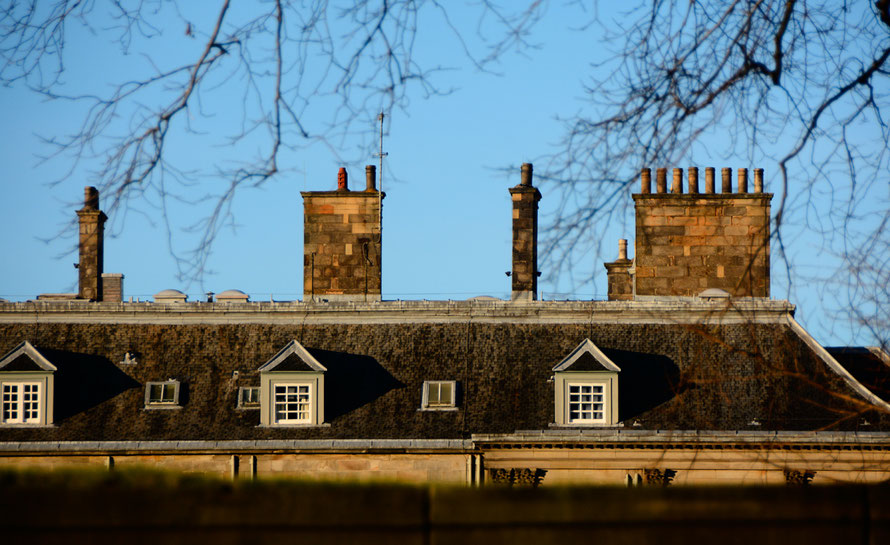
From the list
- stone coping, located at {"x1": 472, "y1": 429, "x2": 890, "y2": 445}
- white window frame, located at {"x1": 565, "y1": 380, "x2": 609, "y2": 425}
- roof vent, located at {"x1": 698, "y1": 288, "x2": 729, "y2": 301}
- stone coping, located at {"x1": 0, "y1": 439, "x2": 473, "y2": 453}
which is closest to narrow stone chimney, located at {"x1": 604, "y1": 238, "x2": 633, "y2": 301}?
roof vent, located at {"x1": 698, "y1": 288, "x2": 729, "y2": 301}

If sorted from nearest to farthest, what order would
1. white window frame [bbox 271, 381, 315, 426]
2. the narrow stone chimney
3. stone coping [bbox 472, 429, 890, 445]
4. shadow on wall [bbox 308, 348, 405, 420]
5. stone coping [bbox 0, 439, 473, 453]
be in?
stone coping [bbox 472, 429, 890, 445] < stone coping [bbox 0, 439, 473, 453] < white window frame [bbox 271, 381, 315, 426] < shadow on wall [bbox 308, 348, 405, 420] < the narrow stone chimney

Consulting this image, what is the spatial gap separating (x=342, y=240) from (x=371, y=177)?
1.77m

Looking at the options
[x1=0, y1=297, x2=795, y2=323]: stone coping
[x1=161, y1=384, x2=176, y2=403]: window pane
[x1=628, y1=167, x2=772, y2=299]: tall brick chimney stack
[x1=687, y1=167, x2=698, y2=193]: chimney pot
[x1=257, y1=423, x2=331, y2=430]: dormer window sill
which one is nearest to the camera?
[x1=257, y1=423, x2=331, y2=430]: dormer window sill

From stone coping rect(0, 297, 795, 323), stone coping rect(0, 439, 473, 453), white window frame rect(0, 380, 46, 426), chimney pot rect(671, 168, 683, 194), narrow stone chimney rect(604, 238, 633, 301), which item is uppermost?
chimney pot rect(671, 168, 683, 194)

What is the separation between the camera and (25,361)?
29.5 meters

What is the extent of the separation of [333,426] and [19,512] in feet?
72.8

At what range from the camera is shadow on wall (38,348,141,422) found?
2941 centimetres

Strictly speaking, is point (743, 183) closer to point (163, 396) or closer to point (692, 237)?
point (692, 237)

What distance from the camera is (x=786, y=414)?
27406 mm

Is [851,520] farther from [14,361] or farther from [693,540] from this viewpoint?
[14,361]

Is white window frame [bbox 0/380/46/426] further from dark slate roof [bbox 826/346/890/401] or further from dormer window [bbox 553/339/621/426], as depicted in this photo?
dark slate roof [bbox 826/346/890/401]

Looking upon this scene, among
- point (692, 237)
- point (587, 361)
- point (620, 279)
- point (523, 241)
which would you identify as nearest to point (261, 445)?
point (587, 361)

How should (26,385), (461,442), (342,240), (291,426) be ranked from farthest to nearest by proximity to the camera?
1. (342,240)
2. (26,385)
3. (291,426)
4. (461,442)

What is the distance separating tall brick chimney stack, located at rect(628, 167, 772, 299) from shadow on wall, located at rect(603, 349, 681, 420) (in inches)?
135
